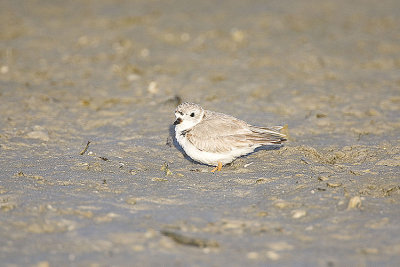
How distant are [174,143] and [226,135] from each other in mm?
989

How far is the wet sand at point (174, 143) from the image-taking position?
13.6 feet

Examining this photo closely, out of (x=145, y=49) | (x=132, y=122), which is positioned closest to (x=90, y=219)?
(x=132, y=122)

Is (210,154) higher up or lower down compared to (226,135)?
lower down

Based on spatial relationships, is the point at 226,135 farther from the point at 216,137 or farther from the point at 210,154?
the point at 210,154

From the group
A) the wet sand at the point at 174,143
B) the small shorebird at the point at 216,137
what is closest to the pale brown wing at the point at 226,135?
the small shorebird at the point at 216,137

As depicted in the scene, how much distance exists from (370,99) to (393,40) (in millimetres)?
3205

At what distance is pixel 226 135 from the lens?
600cm

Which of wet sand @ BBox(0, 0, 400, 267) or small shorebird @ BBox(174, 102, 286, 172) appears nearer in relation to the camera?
wet sand @ BBox(0, 0, 400, 267)

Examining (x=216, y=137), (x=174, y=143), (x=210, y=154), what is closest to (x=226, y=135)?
(x=216, y=137)

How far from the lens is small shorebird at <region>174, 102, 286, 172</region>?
5910mm

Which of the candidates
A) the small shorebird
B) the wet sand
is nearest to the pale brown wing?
the small shorebird

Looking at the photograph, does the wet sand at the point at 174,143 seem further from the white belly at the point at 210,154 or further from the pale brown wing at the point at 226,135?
the pale brown wing at the point at 226,135

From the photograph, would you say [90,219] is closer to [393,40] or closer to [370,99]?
[370,99]

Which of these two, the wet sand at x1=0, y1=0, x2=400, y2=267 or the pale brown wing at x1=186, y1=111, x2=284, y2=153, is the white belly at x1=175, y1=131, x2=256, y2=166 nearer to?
the pale brown wing at x1=186, y1=111, x2=284, y2=153
